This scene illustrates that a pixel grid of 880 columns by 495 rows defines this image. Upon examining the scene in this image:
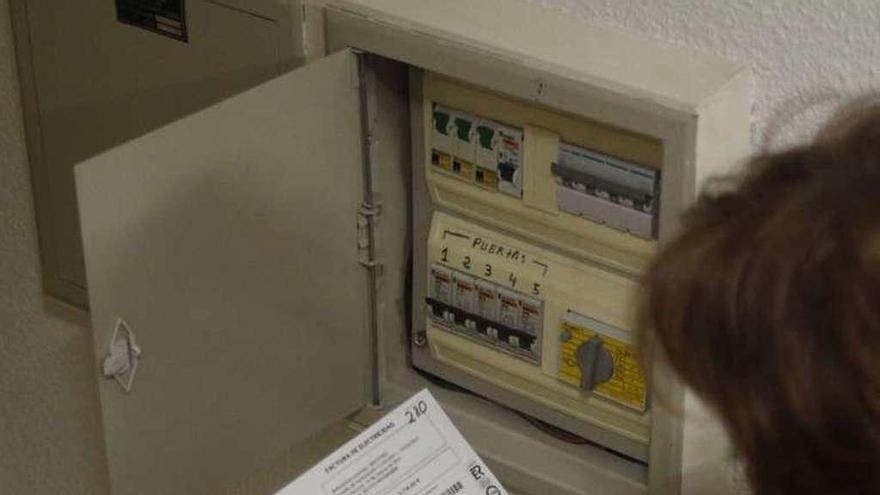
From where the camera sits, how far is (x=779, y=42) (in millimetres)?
1058

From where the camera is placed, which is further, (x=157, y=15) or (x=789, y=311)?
(x=157, y=15)

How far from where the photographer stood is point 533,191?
46.6 inches

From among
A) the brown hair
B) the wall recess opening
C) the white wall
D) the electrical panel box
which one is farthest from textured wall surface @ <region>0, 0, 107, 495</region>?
the brown hair

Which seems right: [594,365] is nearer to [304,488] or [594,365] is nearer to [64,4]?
[304,488]

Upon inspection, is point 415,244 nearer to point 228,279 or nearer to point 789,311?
point 228,279

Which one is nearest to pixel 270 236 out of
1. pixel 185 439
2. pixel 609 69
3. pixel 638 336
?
pixel 185 439

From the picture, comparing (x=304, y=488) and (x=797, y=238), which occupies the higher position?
(x=797, y=238)

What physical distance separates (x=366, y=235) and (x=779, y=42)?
38 centimetres

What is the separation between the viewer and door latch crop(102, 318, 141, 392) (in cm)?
106

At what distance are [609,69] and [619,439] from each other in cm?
30

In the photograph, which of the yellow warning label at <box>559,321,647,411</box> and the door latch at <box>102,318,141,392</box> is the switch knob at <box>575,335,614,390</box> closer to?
the yellow warning label at <box>559,321,647,411</box>

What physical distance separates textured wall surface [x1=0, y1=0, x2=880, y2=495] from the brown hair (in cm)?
19

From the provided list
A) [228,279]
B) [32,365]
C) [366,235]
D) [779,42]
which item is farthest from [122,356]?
[32,365]

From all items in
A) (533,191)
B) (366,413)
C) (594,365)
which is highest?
(533,191)
